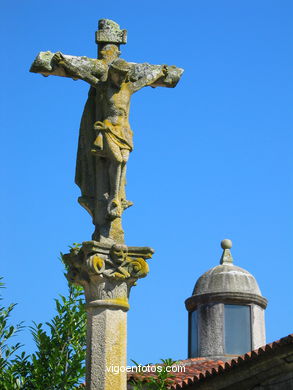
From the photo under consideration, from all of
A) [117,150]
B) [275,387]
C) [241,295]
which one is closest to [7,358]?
[117,150]

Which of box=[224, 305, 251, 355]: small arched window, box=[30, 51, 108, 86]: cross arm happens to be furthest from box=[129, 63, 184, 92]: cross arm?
box=[224, 305, 251, 355]: small arched window

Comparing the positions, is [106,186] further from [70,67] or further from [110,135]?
[70,67]

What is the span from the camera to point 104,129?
318 inches

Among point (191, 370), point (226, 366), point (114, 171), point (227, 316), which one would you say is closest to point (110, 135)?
point (114, 171)

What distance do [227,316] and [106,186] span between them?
13.2 metres

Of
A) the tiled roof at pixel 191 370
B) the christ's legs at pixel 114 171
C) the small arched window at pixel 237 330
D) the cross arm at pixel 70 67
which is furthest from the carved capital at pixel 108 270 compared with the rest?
the small arched window at pixel 237 330

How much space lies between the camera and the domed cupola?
20.6 meters

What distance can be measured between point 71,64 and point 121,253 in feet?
6.24

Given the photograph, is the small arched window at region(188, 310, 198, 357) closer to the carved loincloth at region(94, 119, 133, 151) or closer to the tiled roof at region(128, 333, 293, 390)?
the tiled roof at region(128, 333, 293, 390)

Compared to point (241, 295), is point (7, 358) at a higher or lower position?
lower

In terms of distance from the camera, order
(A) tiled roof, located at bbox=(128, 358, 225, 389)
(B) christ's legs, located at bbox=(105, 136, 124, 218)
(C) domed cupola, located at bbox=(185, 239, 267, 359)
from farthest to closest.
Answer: (C) domed cupola, located at bbox=(185, 239, 267, 359)
(A) tiled roof, located at bbox=(128, 358, 225, 389)
(B) christ's legs, located at bbox=(105, 136, 124, 218)

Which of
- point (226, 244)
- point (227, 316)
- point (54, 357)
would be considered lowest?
point (54, 357)

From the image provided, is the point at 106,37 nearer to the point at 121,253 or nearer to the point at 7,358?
the point at 121,253

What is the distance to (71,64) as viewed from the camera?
8367 millimetres
